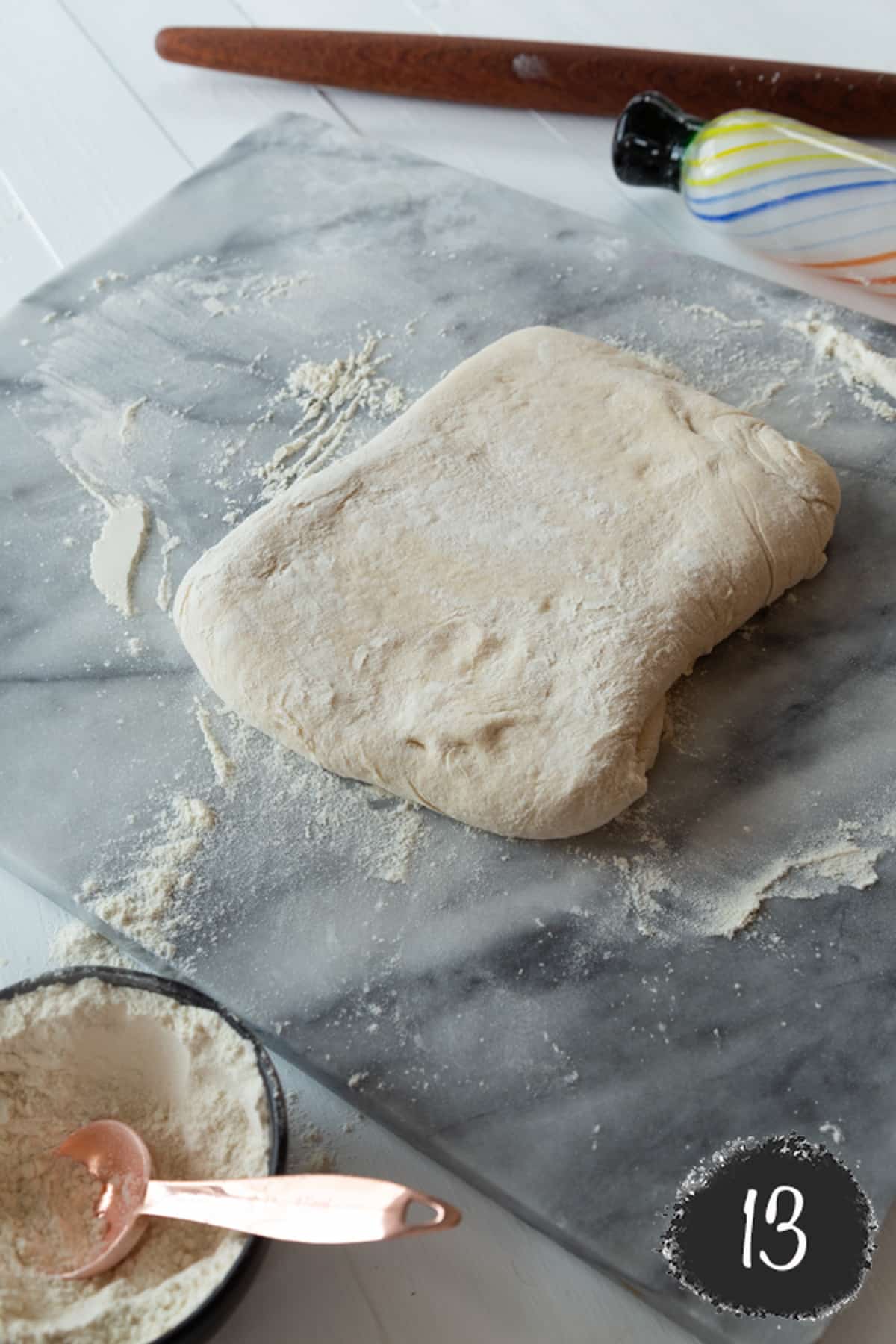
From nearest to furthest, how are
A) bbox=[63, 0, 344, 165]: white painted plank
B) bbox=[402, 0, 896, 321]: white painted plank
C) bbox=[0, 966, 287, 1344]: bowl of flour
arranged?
1. bbox=[0, 966, 287, 1344]: bowl of flour
2. bbox=[402, 0, 896, 321]: white painted plank
3. bbox=[63, 0, 344, 165]: white painted plank

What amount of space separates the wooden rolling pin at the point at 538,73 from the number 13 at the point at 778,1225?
1387 millimetres

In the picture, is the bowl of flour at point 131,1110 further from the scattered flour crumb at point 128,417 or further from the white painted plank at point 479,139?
the white painted plank at point 479,139

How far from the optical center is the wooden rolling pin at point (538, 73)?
172 centimetres

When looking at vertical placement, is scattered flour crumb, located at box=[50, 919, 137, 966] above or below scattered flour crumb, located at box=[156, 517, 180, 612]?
below

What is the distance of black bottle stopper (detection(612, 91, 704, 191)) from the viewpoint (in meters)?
1.64

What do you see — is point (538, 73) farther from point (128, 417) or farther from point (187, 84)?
point (128, 417)

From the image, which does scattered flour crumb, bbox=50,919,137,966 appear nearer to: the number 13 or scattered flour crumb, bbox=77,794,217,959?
scattered flour crumb, bbox=77,794,217,959

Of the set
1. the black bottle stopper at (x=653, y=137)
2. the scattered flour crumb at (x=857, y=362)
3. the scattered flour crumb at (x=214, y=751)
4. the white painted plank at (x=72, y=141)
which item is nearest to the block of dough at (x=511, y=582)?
the scattered flour crumb at (x=214, y=751)

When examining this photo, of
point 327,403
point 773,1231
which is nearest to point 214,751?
point 327,403

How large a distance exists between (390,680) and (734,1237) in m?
0.51

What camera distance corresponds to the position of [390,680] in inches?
44.3

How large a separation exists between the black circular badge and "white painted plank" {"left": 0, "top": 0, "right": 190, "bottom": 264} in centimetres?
142

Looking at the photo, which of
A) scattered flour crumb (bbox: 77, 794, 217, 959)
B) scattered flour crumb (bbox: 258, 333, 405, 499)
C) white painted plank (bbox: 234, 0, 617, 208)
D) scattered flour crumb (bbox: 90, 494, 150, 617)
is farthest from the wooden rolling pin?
scattered flour crumb (bbox: 77, 794, 217, 959)

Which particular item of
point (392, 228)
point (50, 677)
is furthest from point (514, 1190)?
point (392, 228)
